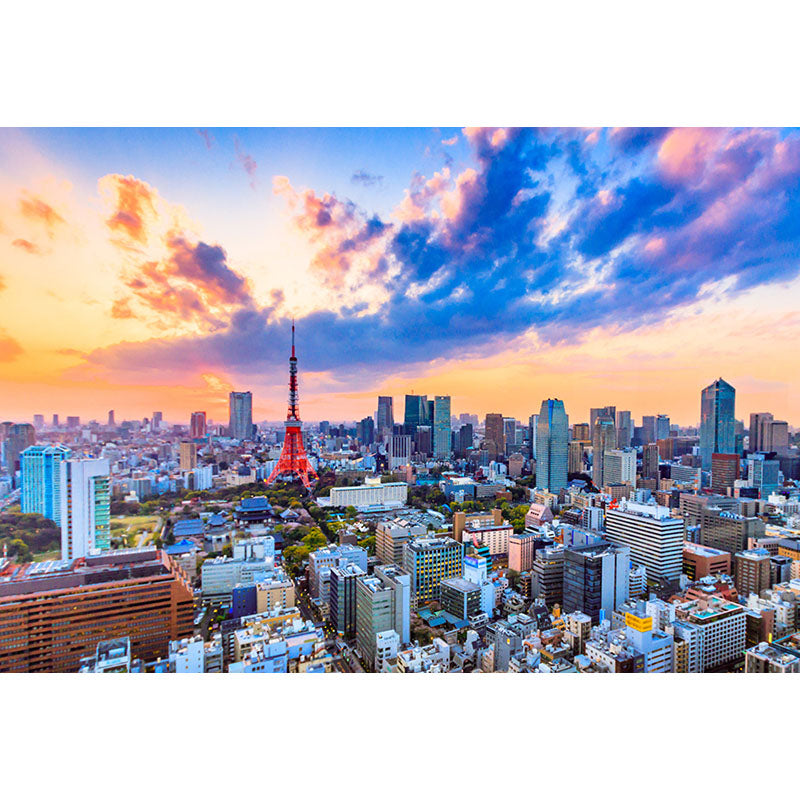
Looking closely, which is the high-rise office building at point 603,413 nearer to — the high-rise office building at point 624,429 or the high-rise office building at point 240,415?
the high-rise office building at point 624,429

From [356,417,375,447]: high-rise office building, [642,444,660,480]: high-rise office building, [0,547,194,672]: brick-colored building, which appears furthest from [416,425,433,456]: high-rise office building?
[0,547,194,672]: brick-colored building

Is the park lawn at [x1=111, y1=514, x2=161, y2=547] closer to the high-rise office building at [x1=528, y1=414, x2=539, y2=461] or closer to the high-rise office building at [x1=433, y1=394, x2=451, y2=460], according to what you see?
the high-rise office building at [x1=433, y1=394, x2=451, y2=460]

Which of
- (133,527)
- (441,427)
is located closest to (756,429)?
(441,427)

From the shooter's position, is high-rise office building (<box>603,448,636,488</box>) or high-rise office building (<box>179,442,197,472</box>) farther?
high-rise office building (<box>603,448,636,488</box>)

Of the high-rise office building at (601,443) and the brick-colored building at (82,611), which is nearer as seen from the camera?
the brick-colored building at (82,611)

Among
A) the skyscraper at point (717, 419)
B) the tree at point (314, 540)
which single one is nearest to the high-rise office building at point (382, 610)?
the tree at point (314, 540)

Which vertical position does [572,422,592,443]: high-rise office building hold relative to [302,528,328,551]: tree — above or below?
above

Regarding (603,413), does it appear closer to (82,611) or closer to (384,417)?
(384,417)
